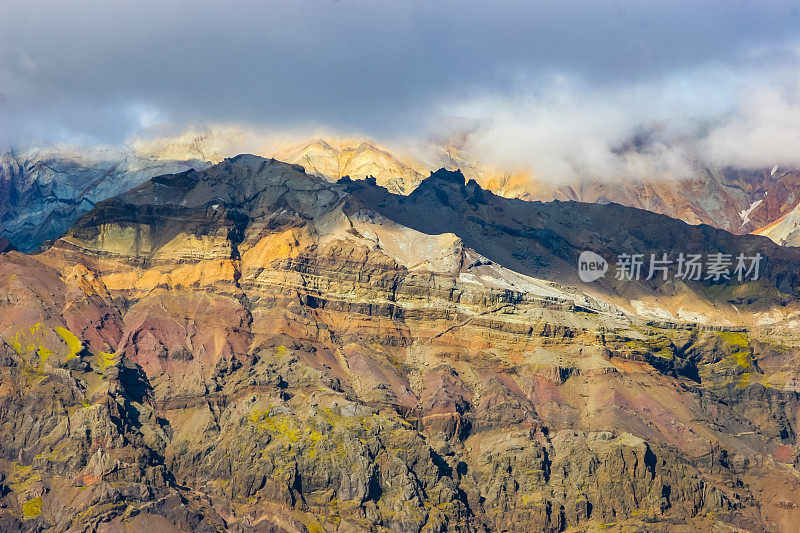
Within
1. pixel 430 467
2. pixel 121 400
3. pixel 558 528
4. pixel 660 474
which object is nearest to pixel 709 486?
pixel 660 474

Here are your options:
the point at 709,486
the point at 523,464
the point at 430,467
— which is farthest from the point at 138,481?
the point at 709,486

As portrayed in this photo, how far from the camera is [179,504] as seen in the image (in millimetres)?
179250

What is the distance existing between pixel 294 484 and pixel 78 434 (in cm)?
3813

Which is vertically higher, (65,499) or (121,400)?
(121,400)

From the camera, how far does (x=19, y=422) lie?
636 ft

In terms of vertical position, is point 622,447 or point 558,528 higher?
point 622,447

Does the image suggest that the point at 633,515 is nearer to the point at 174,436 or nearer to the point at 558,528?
the point at 558,528

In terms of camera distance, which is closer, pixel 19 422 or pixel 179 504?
pixel 179 504

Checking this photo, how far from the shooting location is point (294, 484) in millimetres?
185250

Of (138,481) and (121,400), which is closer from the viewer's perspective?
(138,481)

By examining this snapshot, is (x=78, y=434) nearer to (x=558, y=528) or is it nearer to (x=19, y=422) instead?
(x=19, y=422)

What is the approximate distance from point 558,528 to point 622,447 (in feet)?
66.2

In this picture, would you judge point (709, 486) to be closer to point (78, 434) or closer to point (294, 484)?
point (294, 484)

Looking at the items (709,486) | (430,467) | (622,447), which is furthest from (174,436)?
(709,486)
